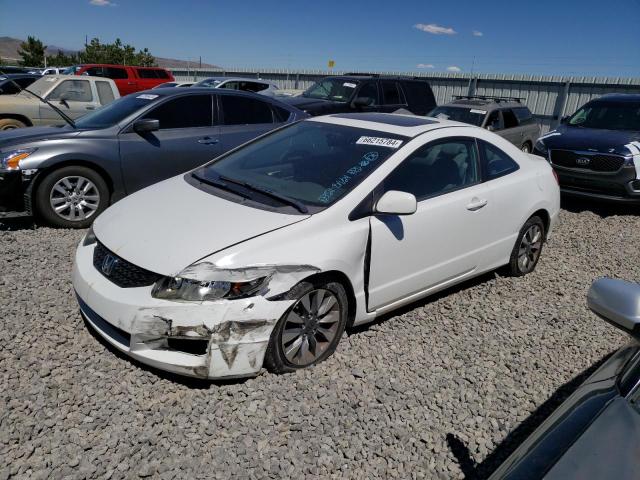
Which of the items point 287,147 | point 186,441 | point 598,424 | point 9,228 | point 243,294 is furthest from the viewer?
point 9,228

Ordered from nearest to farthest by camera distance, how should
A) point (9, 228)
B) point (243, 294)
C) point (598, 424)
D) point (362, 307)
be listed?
point (598, 424) → point (243, 294) → point (362, 307) → point (9, 228)

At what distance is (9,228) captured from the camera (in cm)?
556

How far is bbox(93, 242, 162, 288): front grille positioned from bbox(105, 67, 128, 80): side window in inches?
726

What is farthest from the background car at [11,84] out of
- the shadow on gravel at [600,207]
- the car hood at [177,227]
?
the shadow on gravel at [600,207]

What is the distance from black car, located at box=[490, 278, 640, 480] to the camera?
1469 mm

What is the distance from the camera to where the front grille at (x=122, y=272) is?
9.29 ft

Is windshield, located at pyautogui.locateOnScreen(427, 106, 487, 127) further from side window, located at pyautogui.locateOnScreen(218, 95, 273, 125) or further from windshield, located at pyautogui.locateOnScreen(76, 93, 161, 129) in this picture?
windshield, located at pyautogui.locateOnScreen(76, 93, 161, 129)

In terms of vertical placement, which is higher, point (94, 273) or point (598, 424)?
point (598, 424)

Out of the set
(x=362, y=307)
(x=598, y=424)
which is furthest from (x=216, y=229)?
(x=598, y=424)

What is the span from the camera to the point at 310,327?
3.13m

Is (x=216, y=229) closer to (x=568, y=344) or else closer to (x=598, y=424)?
(x=598, y=424)

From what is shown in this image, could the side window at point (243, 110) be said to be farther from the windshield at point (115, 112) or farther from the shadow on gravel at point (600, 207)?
the shadow on gravel at point (600, 207)

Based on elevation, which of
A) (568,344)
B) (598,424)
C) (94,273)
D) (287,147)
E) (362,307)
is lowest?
(568,344)

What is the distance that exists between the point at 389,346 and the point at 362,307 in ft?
1.39
